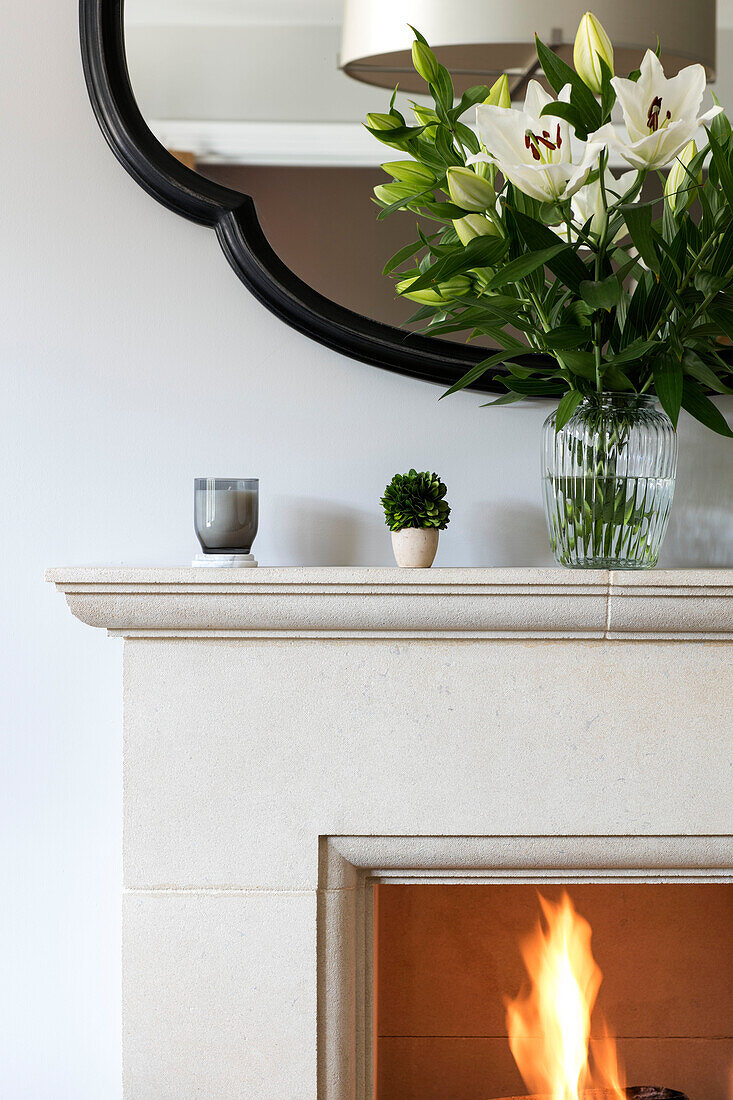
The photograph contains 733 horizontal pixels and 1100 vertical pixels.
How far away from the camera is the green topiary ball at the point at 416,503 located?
43.2 inches

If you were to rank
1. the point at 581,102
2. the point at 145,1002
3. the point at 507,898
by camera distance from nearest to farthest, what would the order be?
1. the point at 581,102
2. the point at 145,1002
3. the point at 507,898

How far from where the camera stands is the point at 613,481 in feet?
3.39

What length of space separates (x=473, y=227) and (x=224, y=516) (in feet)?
1.29

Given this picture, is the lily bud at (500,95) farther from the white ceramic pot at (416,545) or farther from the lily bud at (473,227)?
the white ceramic pot at (416,545)

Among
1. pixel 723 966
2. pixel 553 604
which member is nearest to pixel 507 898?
pixel 723 966

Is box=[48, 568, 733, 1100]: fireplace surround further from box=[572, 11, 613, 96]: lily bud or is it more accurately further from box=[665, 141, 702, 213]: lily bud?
box=[572, 11, 613, 96]: lily bud

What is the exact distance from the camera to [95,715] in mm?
1267

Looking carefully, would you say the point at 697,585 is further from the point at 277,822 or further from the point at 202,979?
the point at 202,979

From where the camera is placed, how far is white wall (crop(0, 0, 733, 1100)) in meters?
1.25

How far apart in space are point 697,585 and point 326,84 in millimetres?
754

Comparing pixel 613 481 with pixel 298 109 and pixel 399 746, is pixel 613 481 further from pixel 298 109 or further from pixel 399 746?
pixel 298 109

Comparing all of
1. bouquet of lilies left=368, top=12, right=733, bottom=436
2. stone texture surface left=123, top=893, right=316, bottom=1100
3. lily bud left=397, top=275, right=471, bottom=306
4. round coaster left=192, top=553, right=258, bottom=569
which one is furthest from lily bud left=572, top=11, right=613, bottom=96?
stone texture surface left=123, top=893, right=316, bottom=1100

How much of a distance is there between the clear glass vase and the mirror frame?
218mm

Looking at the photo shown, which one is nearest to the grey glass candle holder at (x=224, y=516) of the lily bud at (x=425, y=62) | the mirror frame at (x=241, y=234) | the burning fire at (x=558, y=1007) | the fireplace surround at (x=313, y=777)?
the fireplace surround at (x=313, y=777)
